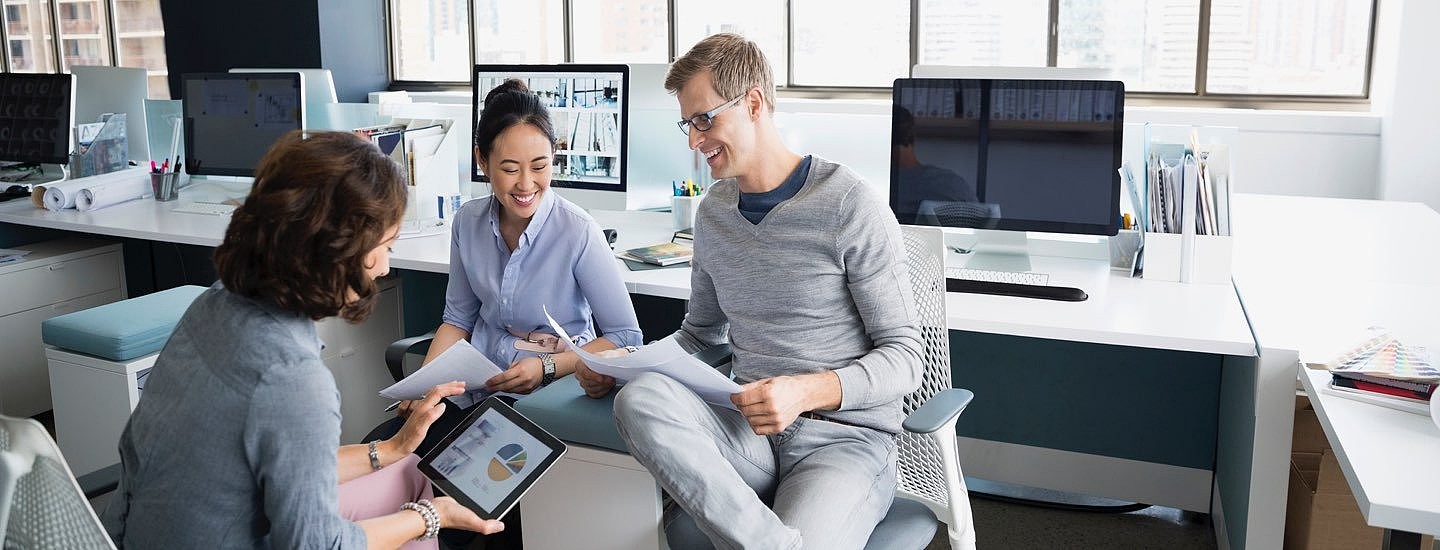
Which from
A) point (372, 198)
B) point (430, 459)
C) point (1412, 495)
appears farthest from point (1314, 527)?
point (372, 198)

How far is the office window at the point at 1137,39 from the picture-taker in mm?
5777

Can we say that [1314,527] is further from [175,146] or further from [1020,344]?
[175,146]

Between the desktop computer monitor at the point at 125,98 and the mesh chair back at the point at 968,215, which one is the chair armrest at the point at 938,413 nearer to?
the mesh chair back at the point at 968,215

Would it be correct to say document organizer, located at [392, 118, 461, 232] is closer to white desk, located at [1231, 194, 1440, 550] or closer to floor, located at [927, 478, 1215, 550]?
floor, located at [927, 478, 1215, 550]

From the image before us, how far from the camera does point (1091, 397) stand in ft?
9.23

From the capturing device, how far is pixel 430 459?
1.80 m

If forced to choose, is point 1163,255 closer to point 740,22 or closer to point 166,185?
point 166,185

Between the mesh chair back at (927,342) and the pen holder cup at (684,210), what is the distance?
1202 millimetres

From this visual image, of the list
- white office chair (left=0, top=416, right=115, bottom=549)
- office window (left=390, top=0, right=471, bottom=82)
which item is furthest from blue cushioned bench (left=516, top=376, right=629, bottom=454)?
office window (left=390, top=0, right=471, bottom=82)

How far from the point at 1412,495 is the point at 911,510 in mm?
712

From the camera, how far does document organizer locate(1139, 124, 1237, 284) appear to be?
249 centimetres

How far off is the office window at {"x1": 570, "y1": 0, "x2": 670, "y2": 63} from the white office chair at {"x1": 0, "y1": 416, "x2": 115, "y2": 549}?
20.6ft

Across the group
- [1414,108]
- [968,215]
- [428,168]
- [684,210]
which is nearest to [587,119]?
[684,210]

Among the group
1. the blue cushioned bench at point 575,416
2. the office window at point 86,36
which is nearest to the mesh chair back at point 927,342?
the blue cushioned bench at point 575,416
